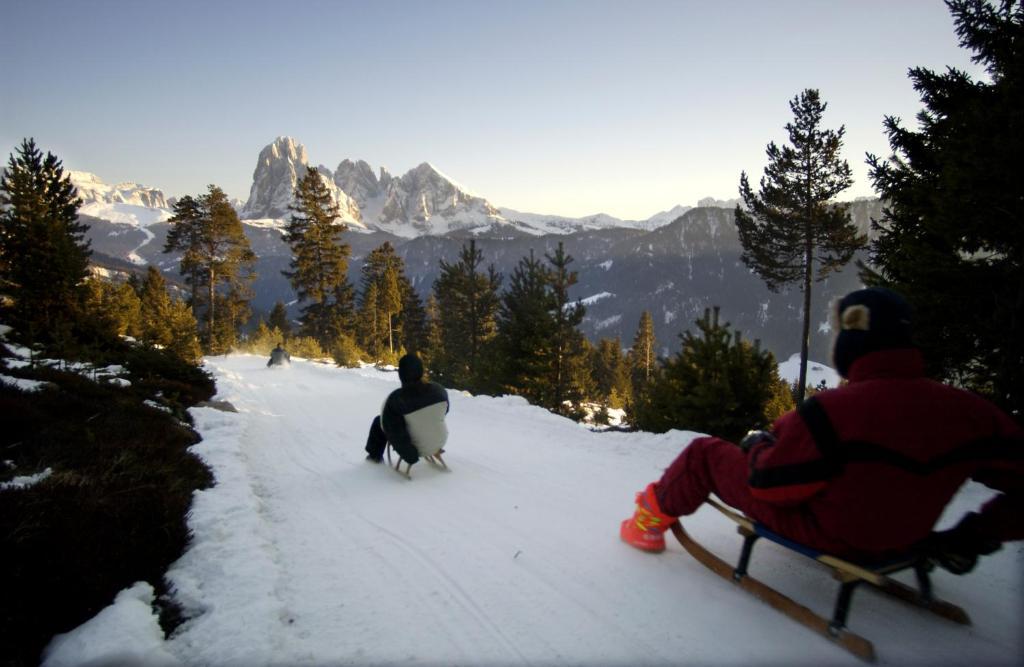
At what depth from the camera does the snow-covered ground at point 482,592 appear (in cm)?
241

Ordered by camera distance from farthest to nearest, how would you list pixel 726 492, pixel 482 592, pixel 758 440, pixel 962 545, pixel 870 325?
pixel 482 592 < pixel 726 492 < pixel 758 440 < pixel 962 545 < pixel 870 325

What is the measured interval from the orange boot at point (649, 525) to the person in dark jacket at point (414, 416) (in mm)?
2861

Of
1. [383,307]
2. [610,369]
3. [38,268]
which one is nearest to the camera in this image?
[38,268]

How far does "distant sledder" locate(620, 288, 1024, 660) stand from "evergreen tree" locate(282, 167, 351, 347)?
3759 centimetres

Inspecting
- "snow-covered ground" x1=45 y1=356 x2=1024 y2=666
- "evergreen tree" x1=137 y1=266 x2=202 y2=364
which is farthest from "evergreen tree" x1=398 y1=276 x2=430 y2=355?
"snow-covered ground" x1=45 y1=356 x2=1024 y2=666

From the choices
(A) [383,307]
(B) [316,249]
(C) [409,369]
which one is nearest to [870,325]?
(C) [409,369]

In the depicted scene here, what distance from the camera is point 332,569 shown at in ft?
11.0

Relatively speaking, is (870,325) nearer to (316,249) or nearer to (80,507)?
(80,507)

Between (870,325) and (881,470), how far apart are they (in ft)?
2.24

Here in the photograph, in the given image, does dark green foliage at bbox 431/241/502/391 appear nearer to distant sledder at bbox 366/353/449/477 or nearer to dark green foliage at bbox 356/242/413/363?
dark green foliage at bbox 356/242/413/363

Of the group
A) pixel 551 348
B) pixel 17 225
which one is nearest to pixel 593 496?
pixel 551 348

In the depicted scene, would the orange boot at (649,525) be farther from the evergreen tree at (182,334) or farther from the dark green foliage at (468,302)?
the dark green foliage at (468,302)

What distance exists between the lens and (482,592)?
3.04 meters

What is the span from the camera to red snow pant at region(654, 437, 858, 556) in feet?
8.04
